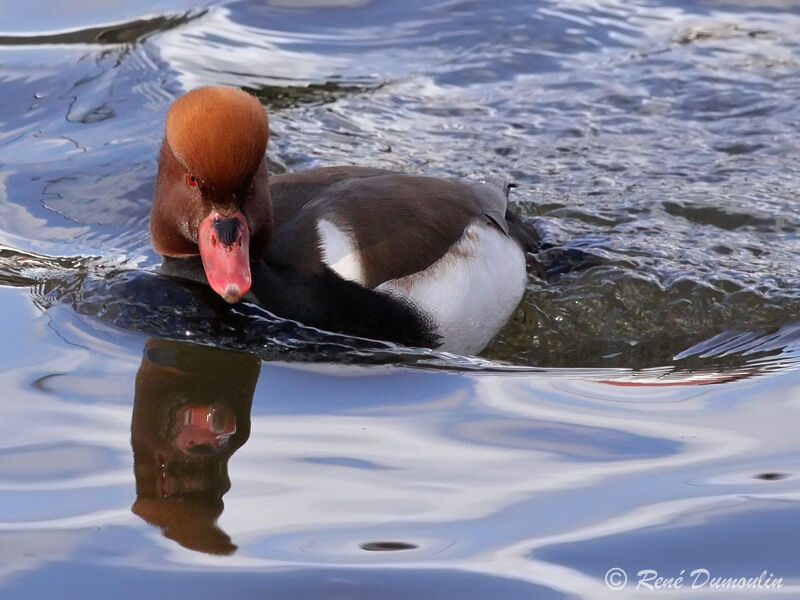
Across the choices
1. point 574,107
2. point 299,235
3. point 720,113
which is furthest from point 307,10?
point 299,235

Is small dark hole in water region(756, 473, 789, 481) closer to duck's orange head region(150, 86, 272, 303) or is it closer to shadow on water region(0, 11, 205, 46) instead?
duck's orange head region(150, 86, 272, 303)

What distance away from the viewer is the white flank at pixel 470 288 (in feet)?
14.1

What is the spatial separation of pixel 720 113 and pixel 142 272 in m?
3.79

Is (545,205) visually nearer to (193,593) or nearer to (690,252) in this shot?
(690,252)

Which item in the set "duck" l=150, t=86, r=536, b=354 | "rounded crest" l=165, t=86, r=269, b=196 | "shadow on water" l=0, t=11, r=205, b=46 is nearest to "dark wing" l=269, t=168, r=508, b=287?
"duck" l=150, t=86, r=536, b=354

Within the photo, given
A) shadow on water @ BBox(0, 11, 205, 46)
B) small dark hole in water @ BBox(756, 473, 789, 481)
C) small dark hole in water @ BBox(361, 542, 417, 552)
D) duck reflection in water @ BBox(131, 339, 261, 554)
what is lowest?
duck reflection in water @ BBox(131, 339, 261, 554)

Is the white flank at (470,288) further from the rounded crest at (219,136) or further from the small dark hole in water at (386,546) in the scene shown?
A: the small dark hole in water at (386,546)

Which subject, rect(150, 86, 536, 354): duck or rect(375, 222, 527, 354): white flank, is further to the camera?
rect(375, 222, 527, 354): white flank

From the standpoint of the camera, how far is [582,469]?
3.12 metres

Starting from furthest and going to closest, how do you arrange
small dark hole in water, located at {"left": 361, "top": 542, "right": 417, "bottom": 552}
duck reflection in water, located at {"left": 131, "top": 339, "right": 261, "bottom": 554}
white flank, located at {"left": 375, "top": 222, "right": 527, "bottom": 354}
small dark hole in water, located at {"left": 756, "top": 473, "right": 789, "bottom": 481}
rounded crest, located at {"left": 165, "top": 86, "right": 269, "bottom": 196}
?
white flank, located at {"left": 375, "top": 222, "right": 527, "bottom": 354} → rounded crest, located at {"left": 165, "top": 86, "right": 269, "bottom": 196} → small dark hole in water, located at {"left": 756, "top": 473, "right": 789, "bottom": 481} → duck reflection in water, located at {"left": 131, "top": 339, "right": 261, "bottom": 554} → small dark hole in water, located at {"left": 361, "top": 542, "right": 417, "bottom": 552}

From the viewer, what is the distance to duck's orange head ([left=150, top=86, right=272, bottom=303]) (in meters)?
3.72

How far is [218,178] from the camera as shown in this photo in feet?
12.4

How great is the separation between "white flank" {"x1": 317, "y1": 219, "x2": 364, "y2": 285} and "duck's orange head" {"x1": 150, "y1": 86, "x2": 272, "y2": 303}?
23cm

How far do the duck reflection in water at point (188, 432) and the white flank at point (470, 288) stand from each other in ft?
2.38
